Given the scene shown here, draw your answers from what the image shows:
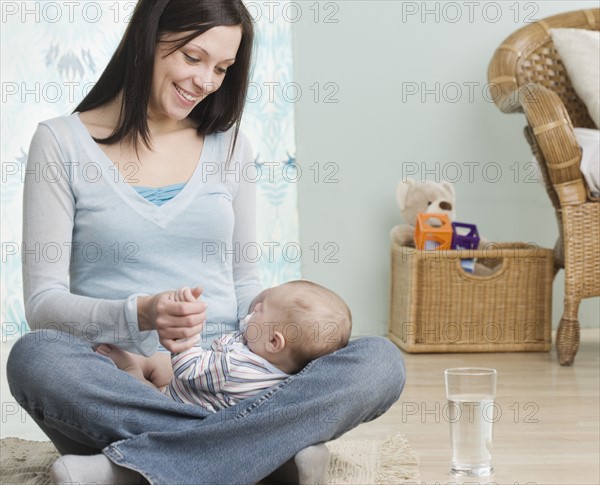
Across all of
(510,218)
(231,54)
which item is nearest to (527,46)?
(510,218)

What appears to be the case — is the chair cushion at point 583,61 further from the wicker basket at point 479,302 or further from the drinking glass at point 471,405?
the drinking glass at point 471,405

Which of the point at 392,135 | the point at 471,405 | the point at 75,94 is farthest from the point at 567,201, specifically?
the point at 75,94

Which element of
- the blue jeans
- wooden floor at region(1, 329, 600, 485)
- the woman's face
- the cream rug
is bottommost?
wooden floor at region(1, 329, 600, 485)

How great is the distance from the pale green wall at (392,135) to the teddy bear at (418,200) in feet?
0.47

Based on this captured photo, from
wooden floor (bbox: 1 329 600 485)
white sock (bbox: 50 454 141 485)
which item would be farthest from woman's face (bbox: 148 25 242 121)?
wooden floor (bbox: 1 329 600 485)

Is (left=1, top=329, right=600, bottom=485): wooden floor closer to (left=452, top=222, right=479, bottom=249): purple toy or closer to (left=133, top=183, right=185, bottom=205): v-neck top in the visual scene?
(left=452, top=222, right=479, bottom=249): purple toy

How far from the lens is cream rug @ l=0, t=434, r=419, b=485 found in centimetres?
138

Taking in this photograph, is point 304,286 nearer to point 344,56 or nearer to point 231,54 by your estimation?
point 231,54

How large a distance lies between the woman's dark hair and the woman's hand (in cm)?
35

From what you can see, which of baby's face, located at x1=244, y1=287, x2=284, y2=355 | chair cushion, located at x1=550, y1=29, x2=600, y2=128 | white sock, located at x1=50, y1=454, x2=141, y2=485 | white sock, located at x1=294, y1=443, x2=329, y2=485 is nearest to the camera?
white sock, located at x1=50, y1=454, x2=141, y2=485

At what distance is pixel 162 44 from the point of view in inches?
55.7

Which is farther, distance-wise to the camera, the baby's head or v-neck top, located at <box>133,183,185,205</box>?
v-neck top, located at <box>133,183,185,205</box>

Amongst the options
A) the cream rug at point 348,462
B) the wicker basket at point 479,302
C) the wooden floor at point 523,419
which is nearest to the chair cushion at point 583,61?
the wicker basket at point 479,302

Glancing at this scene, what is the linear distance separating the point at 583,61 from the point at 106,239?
5.79ft
